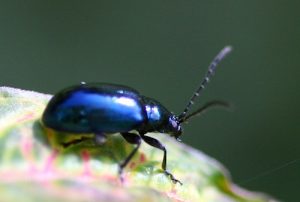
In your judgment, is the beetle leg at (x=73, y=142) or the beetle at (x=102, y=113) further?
the beetle at (x=102, y=113)

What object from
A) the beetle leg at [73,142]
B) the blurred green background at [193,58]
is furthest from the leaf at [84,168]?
the blurred green background at [193,58]

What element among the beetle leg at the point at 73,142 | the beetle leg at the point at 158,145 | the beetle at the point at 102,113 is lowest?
the beetle leg at the point at 158,145

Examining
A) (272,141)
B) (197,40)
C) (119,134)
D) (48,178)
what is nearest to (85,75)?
(197,40)

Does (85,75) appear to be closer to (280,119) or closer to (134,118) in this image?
(280,119)

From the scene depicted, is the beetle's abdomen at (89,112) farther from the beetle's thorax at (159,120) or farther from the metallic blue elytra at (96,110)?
the beetle's thorax at (159,120)

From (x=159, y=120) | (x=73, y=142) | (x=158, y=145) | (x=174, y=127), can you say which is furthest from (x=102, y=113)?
(x=174, y=127)

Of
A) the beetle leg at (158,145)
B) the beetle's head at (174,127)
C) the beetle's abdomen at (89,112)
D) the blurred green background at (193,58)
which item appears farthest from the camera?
the blurred green background at (193,58)

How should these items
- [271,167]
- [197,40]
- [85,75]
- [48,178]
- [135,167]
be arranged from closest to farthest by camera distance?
1. [48,178]
2. [135,167]
3. [271,167]
4. [85,75]
5. [197,40]

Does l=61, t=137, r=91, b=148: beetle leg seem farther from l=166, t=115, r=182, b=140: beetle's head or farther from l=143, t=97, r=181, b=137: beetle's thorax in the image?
l=166, t=115, r=182, b=140: beetle's head
